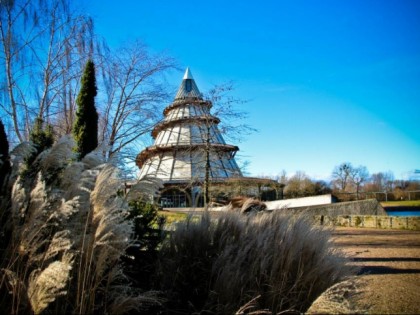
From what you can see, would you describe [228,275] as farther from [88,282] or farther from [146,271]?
[88,282]

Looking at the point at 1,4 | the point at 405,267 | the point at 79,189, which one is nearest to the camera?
the point at 79,189

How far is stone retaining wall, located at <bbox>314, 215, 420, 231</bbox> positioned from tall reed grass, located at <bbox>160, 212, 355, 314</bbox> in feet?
27.5

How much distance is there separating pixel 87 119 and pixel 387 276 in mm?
7964

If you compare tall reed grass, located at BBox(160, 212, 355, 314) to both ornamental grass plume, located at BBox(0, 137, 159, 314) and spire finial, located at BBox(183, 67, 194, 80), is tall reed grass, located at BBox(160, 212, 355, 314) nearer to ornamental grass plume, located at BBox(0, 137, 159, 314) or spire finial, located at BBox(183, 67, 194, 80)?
ornamental grass plume, located at BBox(0, 137, 159, 314)

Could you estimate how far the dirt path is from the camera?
13.0 feet

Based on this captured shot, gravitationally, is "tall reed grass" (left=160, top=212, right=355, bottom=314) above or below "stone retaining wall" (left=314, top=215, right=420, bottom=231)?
above

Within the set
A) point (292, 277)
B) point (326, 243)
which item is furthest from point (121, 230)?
point (326, 243)

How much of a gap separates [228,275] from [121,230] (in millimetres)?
1385

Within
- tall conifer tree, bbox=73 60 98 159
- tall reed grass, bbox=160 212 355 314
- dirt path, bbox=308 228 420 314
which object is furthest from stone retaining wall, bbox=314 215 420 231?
tall conifer tree, bbox=73 60 98 159

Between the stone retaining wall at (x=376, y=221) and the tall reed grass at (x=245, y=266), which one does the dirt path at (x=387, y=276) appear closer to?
the tall reed grass at (x=245, y=266)

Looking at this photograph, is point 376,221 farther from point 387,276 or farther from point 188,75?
point 188,75

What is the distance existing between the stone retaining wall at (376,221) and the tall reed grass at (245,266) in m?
8.37

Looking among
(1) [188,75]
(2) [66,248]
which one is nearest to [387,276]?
(2) [66,248]

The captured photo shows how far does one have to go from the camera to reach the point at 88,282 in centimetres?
Answer: 274
